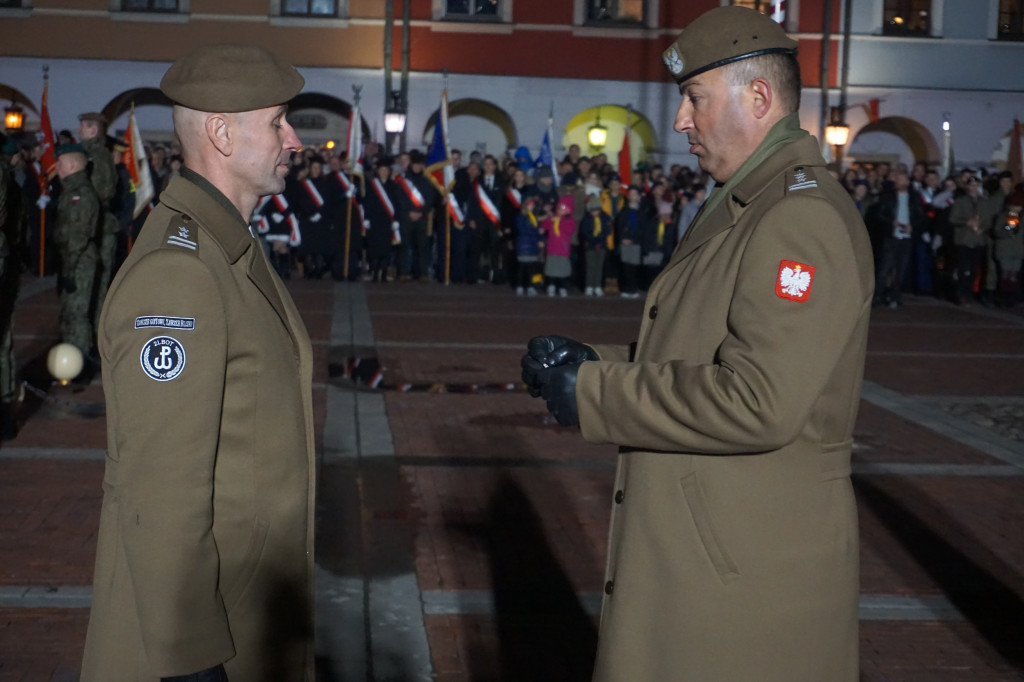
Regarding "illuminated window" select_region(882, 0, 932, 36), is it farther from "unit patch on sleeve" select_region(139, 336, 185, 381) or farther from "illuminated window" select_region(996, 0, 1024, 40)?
"unit patch on sleeve" select_region(139, 336, 185, 381)

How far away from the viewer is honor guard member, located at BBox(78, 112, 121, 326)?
11852 millimetres

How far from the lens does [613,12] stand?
3066cm

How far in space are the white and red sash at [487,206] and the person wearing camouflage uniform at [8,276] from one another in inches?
483

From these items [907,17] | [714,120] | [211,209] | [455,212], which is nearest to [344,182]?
[455,212]

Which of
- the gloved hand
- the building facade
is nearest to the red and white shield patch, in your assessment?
the gloved hand

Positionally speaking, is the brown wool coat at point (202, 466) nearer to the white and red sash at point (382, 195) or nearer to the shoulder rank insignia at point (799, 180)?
the shoulder rank insignia at point (799, 180)

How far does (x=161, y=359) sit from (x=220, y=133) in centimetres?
64

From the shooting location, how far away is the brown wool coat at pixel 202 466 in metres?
2.57

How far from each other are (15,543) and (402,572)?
77.5 inches

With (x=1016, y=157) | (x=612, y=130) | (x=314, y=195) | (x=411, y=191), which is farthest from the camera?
(x=612, y=130)

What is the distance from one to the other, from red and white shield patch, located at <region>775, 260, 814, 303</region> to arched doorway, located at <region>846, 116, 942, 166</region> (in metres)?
30.6

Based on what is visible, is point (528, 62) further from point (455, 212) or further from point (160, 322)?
point (160, 322)

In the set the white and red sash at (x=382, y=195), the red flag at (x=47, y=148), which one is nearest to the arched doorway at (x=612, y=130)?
the white and red sash at (x=382, y=195)

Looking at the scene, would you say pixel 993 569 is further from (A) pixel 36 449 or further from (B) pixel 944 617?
(A) pixel 36 449
